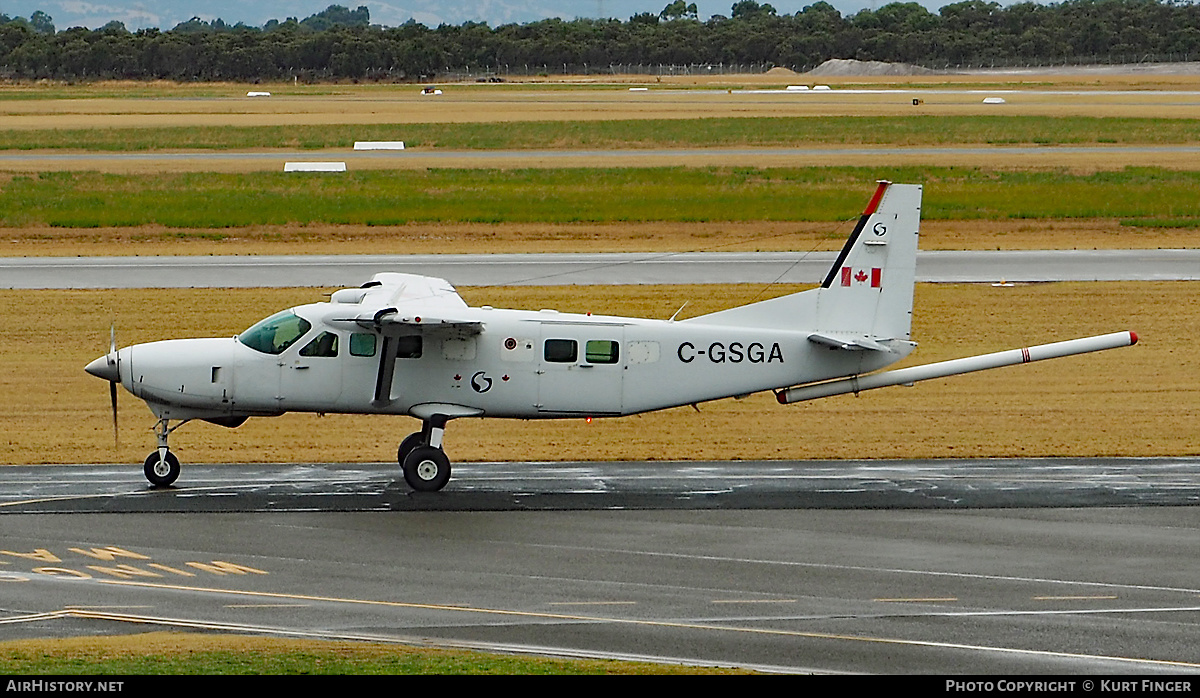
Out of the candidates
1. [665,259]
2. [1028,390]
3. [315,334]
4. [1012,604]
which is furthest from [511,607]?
[665,259]

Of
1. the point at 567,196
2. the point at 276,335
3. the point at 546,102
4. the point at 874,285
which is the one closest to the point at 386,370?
the point at 276,335

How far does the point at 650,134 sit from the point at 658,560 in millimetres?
76682

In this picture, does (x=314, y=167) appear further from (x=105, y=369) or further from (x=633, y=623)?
(x=633, y=623)

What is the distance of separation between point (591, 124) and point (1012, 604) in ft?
282

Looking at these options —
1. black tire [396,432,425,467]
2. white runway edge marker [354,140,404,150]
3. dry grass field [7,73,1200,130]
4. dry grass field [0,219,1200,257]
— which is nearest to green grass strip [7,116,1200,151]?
white runway edge marker [354,140,404,150]

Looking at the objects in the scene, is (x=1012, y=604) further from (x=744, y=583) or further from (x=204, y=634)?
(x=204, y=634)

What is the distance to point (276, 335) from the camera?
2203 centimetres

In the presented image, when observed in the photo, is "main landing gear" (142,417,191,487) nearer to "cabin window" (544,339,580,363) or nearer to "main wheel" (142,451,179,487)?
"main wheel" (142,451,179,487)

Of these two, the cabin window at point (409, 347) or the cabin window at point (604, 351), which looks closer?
the cabin window at point (409, 347)

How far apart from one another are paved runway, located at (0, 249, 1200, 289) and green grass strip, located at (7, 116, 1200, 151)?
129 ft

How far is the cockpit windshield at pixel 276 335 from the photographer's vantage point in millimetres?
21984

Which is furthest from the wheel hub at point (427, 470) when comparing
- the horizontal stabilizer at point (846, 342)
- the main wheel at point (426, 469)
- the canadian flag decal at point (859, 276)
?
the canadian flag decal at point (859, 276)

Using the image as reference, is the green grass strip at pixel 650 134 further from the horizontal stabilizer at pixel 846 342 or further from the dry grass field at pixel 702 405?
the horizontal stabilizer at pixel 846 342

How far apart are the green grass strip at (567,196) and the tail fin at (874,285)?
111 ft
